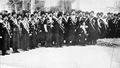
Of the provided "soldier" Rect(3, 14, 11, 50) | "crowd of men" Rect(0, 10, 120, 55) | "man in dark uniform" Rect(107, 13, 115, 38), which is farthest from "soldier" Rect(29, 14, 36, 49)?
"man in dark uniform" Rect(107, 13, 115, 38)

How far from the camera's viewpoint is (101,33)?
5.97 ft

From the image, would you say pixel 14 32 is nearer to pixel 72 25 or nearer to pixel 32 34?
pixel 32 34

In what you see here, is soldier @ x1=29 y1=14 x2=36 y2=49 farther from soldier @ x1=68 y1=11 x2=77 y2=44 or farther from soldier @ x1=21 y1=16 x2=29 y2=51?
soldier @ x1=68 y1=11 x2=77 y2=44

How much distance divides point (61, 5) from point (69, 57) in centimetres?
46

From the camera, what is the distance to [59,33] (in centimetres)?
200

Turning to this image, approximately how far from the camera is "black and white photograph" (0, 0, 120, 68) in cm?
181

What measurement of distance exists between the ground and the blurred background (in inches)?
10.8

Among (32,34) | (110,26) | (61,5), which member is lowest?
(32,34)

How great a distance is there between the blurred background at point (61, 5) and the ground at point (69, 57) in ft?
0.90

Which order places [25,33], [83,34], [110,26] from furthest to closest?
[25,33] < [83,34] < [110,26]

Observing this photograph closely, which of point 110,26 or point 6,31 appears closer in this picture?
point 110,26

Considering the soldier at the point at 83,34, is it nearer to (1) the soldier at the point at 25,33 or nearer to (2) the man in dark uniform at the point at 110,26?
(2) the man in dark uniform at the point at 110,26

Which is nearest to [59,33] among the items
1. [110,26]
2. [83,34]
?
[83,34]

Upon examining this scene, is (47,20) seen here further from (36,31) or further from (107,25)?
(107,25)
